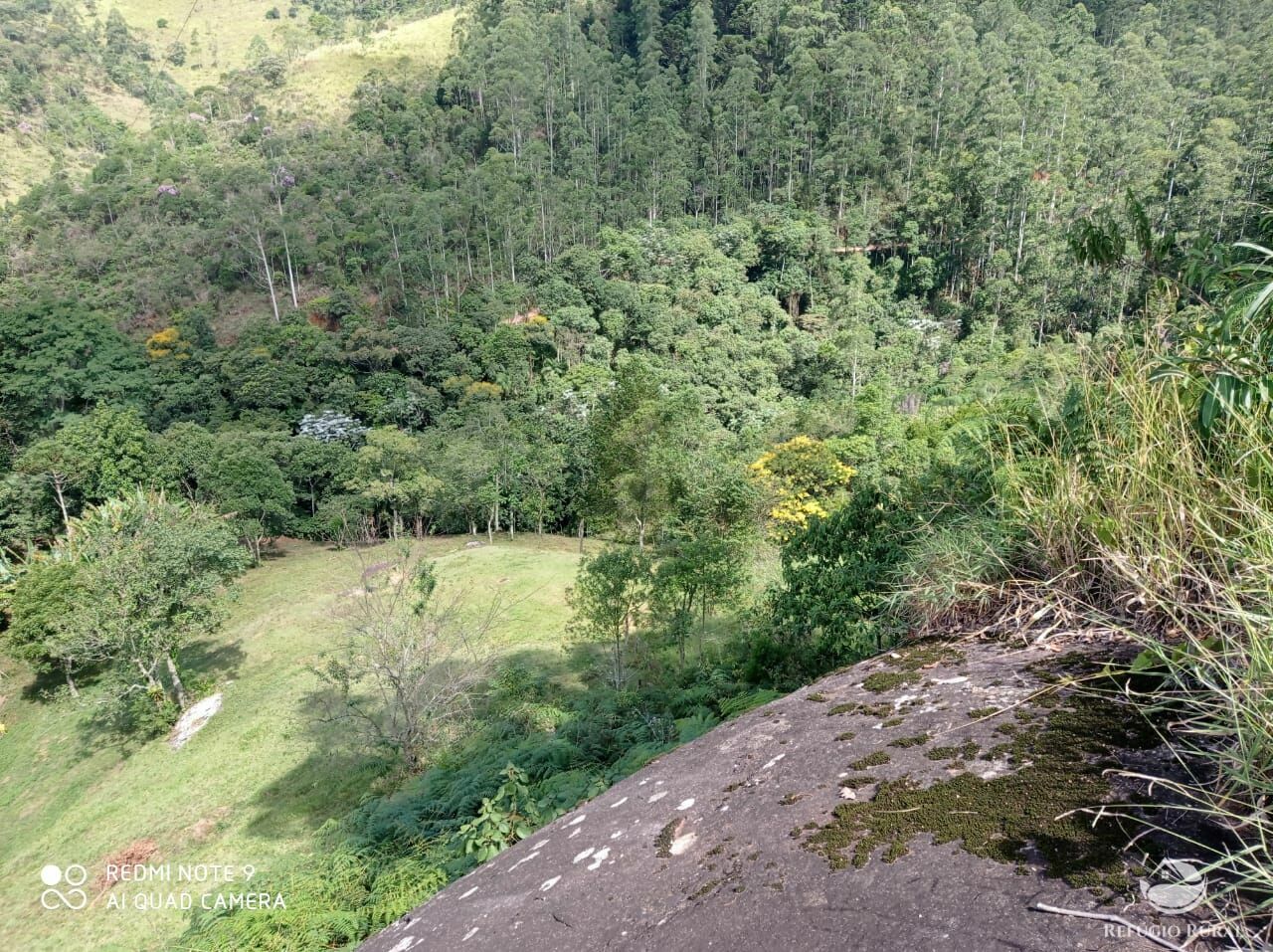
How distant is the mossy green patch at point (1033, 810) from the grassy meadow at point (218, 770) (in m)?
10.8

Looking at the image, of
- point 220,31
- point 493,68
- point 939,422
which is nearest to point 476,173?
point 493,68

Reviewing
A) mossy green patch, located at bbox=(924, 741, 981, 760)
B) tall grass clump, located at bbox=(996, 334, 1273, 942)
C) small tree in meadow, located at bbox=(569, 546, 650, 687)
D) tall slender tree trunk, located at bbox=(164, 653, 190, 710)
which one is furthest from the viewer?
tall slender tree trunk, located at bbox=(164, 653, 190, 710)

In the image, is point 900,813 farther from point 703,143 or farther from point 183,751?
point 703,143

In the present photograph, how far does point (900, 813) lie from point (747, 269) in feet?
182

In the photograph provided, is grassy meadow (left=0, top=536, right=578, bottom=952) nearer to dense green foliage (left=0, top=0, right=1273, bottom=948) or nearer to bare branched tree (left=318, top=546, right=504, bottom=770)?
bare branched tree (left=318, top=546, right=504, bottom=770)

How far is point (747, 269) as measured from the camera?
177 feet

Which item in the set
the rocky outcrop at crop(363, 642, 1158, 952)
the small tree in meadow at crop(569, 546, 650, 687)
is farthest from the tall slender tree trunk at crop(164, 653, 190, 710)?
the rocky outcrop at crop(363, 642, 1158, 952)

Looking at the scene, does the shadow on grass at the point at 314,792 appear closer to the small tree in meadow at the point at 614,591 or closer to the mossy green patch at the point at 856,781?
the small tree in meadow at the point at 614,591

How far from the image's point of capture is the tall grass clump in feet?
4.55

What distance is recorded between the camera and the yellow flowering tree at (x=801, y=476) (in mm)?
24297

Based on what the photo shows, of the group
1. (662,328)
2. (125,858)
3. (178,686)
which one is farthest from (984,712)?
(662,328)

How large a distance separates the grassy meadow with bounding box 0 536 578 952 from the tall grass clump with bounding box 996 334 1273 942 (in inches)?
442

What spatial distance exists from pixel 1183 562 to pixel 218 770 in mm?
18420

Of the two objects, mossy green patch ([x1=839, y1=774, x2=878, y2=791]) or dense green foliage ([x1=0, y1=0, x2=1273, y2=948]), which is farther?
dense green foliage ([x1=0, y1=0, x2=1273, y2=948])
